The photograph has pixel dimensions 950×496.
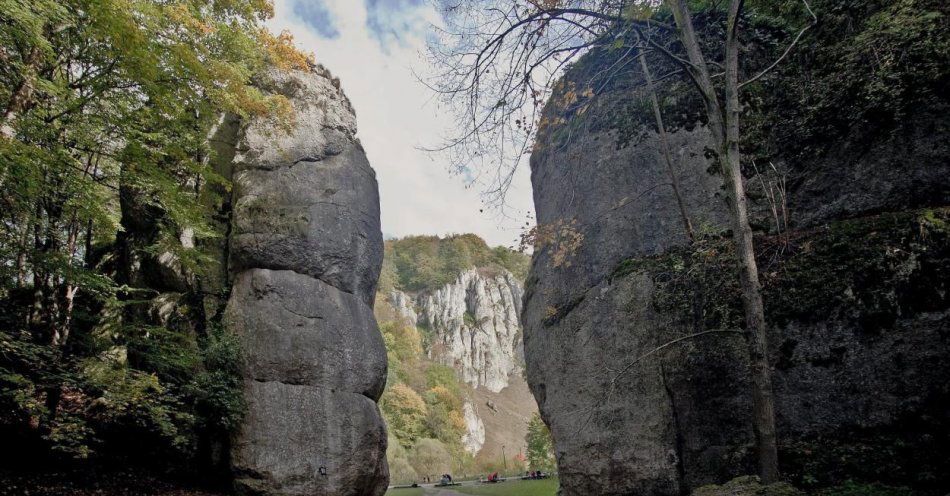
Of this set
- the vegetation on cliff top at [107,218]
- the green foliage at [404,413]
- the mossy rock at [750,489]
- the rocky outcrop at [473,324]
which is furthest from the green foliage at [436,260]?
the mossy rock at [750,489]

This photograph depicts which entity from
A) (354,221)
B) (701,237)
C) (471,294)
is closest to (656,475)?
(701,237)

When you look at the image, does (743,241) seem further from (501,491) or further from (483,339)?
(483,339)

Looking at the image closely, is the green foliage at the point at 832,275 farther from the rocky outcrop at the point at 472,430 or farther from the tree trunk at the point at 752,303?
the rocky outcrop at the point at 472,430

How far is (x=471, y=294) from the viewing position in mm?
112688

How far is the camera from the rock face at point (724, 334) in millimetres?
4391

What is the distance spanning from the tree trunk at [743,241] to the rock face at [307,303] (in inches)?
377

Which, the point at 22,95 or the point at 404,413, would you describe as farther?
the point at 404,413

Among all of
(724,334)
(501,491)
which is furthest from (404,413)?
(724,334)

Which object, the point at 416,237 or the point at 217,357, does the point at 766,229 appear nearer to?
the point at 217,357

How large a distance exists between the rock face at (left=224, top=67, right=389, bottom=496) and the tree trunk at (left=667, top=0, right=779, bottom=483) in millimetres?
9574

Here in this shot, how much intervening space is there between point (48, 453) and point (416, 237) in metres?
124

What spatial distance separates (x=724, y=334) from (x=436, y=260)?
114m

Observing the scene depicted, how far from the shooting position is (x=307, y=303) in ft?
40.9

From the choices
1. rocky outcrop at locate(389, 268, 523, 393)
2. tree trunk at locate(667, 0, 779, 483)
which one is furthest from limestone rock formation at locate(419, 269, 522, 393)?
tree trunk at locate(667, 0, 779, 483)
